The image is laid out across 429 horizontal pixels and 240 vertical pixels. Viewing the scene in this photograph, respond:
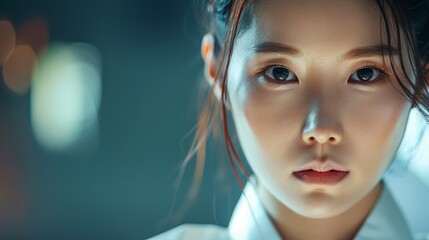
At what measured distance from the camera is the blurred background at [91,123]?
4.67ft

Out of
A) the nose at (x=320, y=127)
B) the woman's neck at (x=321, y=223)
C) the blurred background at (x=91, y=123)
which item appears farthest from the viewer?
the blurred background at (x=91, y=123)

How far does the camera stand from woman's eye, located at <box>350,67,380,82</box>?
26.8 inches

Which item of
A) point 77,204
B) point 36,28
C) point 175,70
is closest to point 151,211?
point 77,204

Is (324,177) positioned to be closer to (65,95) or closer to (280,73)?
(280,73)

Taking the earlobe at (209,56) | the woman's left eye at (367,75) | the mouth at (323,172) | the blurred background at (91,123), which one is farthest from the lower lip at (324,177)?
the blurred background at (91,123)

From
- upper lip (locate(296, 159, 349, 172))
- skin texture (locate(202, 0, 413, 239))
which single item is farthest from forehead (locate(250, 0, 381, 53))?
upper lip (locate(296, 159, 349, 172))

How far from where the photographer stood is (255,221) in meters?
0.76

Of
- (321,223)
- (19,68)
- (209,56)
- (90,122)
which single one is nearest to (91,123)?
(90,122)

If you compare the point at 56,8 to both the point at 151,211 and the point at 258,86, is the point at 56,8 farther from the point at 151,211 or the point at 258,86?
the point at 258,86

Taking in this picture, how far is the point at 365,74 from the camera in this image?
68cm

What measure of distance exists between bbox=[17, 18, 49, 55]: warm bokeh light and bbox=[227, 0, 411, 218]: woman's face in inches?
33.6

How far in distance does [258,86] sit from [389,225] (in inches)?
9.1

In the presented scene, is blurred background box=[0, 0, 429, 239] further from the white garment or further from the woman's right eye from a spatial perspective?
the woman's right eye

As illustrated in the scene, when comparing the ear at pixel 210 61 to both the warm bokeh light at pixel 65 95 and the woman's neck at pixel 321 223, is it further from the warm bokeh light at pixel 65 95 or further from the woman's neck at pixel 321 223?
the warm bokeh light at pixel 65 95
